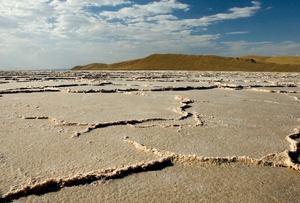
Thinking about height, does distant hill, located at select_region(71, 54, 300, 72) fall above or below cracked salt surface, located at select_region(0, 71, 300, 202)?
above

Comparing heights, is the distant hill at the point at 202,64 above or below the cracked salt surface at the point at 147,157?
above

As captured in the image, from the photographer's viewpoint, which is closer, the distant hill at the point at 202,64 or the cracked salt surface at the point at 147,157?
the cracked salt surface at the point at 147,157

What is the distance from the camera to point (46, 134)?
2.81m

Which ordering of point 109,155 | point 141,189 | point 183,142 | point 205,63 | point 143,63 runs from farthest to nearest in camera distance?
point 143,63 < point 205,63 < point 183,142 < point 109,155 < point 141,189

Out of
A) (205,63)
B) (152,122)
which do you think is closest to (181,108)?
(152,122)

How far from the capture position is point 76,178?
1761mm

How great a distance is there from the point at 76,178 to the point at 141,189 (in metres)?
0.42

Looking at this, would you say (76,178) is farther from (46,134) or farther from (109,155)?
(46,134)

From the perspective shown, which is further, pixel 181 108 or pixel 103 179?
pixel 181 108

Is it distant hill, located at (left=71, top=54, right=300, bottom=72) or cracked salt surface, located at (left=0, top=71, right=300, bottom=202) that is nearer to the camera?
A: cracked salt surface, located at (left=0, top=71, right=300, bottom=202)

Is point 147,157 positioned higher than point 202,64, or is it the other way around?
point 202,64

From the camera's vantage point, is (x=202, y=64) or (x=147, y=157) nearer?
(x=147, y=157)

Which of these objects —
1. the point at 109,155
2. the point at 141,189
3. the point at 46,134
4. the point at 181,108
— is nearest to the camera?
the point at 141,189

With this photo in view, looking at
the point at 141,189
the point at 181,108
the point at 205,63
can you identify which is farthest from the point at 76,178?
the point at 205,63
